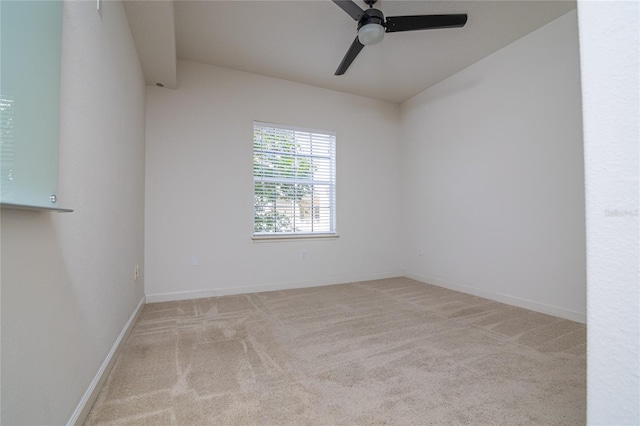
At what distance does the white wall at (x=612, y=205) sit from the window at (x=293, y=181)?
345cm

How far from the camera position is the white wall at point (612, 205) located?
40cm

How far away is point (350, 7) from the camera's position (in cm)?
209

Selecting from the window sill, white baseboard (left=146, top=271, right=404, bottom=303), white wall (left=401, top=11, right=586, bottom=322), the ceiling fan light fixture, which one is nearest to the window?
the window sill

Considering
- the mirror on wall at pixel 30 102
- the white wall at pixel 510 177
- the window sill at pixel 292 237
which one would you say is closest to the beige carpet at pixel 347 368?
the white wall at pixel 510 177

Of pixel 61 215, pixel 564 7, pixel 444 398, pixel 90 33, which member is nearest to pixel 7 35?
pixel 61 215

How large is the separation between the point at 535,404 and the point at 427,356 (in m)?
0.60

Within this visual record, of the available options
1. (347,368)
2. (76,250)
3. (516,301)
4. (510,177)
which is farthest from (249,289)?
(510,177)

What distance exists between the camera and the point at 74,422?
3.99ft

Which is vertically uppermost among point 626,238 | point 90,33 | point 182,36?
point 182,36

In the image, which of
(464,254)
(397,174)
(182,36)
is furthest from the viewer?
(397,174)

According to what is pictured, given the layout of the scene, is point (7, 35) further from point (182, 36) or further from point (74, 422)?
point (182, 36)

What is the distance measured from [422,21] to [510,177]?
187 cm

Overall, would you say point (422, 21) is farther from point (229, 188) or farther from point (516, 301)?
point (516, 301)

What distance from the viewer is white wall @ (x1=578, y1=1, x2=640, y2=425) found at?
0.40 metres
